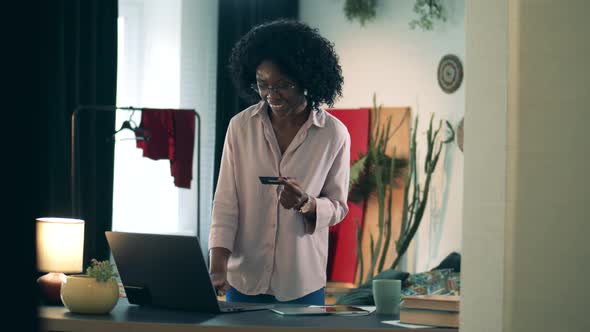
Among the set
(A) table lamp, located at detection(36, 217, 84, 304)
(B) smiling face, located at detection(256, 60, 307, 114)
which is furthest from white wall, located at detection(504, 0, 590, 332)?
(A) table lamp, located at detection(36, 217, 84, 304)

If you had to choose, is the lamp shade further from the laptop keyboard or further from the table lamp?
the laptop keyboard

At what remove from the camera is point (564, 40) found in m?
1.32

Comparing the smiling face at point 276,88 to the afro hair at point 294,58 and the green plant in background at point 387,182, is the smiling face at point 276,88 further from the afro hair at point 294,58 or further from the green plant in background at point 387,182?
the green plant in background at point 387,182

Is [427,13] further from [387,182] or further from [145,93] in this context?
[145,93]

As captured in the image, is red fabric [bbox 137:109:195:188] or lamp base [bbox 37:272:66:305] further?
red fabric [bbox 137:109:195:188]

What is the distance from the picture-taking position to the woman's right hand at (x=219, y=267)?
88.8 inches

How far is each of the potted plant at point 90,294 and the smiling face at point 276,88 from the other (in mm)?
806

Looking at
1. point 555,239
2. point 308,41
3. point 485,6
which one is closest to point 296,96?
point 308,41

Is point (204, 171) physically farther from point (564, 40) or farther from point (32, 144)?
point (32, 144)

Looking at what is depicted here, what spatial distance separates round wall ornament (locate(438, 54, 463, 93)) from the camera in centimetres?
572

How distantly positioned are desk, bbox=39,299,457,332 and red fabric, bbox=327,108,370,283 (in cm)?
424

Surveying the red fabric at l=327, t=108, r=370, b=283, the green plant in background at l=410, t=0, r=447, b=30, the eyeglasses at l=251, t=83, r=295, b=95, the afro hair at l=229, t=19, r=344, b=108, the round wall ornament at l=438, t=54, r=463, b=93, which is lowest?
the red fabric at l=327, t=108, r=370, b=283

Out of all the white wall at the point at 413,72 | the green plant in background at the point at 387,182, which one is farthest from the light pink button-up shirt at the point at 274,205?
the white wall at the point at 413,72

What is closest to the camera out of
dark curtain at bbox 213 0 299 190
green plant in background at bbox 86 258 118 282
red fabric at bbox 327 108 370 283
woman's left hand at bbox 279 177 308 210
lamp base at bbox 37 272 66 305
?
green plant in background at bbox 86 258 118 282
